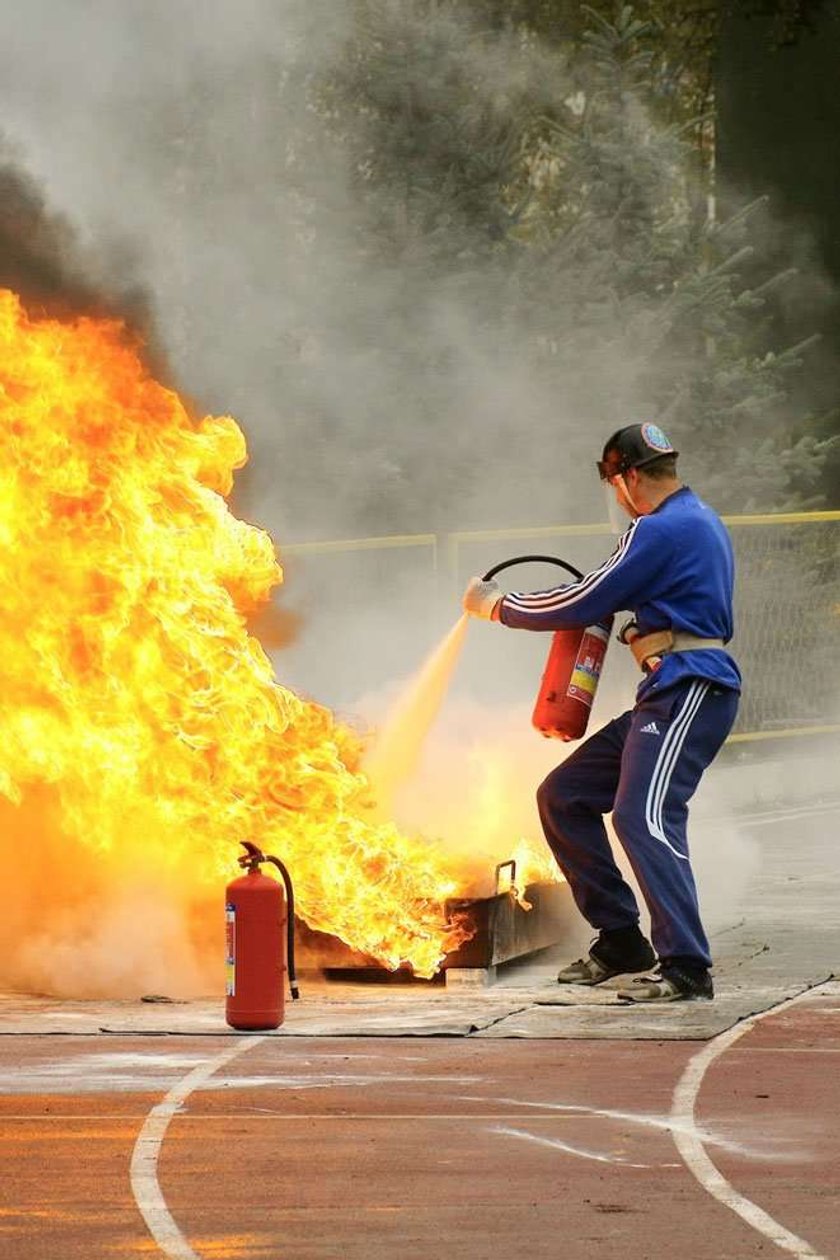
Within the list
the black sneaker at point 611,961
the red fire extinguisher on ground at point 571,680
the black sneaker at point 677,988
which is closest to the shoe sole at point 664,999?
the black sneaker at point 677,988

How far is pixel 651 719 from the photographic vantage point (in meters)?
9.24

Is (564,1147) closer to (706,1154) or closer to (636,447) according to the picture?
(706,1154)

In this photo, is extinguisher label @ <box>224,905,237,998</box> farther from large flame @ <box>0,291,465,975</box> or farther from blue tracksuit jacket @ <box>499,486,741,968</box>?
blue tracksuit jacket @ <box>499,486,741,968</box>

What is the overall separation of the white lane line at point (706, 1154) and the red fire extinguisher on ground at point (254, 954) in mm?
1456

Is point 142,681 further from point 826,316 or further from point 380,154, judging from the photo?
point 826,316

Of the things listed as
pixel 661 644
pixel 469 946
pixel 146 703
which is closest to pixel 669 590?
pixel 661 644

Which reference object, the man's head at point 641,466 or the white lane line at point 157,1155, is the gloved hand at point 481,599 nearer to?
the man's head at point 641,466

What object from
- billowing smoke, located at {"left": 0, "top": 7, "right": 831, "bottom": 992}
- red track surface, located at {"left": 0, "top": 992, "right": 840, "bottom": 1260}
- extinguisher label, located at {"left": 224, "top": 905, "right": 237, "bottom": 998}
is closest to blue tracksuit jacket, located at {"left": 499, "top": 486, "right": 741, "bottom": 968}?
red track surface, located at {"left": 0, "top": 992, "right": 840, "bottom": 1260}

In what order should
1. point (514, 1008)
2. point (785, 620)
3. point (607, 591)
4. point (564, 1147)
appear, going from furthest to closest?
point (785, 620), point (607, 591), point (514, 1008), point (564, 1147)

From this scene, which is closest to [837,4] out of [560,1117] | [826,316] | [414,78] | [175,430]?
[826,316]

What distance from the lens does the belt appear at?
9.21 m

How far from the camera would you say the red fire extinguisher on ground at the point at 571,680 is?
9.51 m

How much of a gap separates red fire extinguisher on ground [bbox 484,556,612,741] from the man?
130mm

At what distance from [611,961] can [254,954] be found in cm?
163
